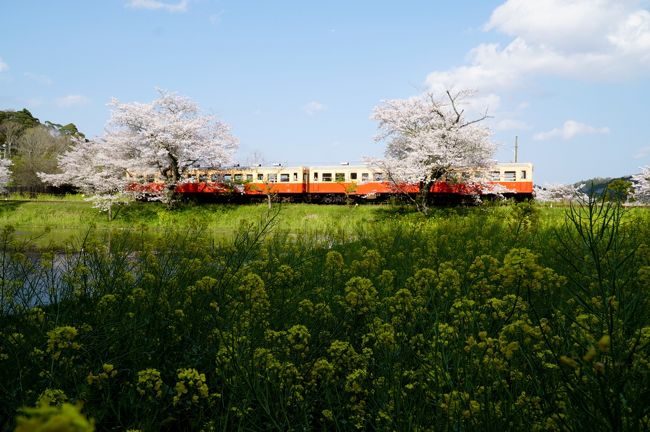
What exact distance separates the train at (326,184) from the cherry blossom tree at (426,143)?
115cm

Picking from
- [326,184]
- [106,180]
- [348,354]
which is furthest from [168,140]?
[348,354]

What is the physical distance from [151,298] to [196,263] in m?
0.95

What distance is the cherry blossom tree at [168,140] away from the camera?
89.7 feet

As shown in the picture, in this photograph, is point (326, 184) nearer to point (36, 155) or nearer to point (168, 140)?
point (168, 140)

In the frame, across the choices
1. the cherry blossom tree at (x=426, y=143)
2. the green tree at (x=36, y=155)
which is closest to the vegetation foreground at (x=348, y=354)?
the cherry blossom tree at (x=426, y=143)

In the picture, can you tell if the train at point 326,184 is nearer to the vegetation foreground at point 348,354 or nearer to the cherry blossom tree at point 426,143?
the cherry blossom tree at point 426,143

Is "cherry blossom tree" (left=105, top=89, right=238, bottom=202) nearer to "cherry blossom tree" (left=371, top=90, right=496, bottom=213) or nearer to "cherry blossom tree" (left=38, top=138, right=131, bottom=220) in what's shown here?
"cherry blossom tree" (left=38, top=138, right=131, bottom=220)

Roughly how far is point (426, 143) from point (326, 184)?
8.01 metres

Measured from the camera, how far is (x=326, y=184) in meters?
30.9

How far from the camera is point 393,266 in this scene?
623 centimetres

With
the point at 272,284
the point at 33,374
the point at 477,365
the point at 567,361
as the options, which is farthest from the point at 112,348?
the point at 567,361

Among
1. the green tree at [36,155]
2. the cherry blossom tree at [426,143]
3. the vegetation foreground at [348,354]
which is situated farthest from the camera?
the green tree at [36,155]

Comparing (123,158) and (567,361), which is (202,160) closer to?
(123,158)

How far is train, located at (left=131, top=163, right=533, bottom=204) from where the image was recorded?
27281mm
